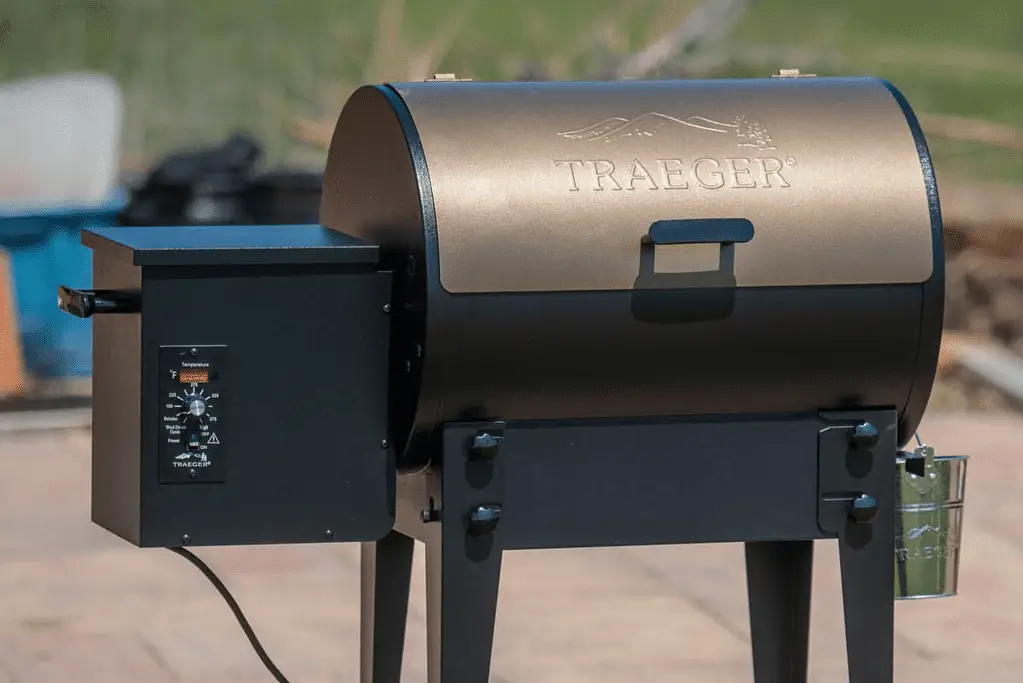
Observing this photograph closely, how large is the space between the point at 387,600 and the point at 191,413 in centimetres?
87

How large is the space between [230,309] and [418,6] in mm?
7257

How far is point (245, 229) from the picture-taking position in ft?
10.2

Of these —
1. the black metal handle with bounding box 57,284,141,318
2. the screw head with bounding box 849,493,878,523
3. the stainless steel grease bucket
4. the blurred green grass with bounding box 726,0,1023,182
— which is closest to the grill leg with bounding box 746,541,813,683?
the stainless steel grease bucket

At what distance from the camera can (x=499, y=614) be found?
4.73m

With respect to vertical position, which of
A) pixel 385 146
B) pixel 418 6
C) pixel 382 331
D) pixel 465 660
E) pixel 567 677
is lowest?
pixel 567 677

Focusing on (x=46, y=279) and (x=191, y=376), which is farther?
(x=46, y=279)

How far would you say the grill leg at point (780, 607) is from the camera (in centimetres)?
333

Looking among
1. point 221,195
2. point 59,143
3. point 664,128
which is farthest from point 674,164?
point 59,143

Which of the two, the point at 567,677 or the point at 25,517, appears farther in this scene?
the point at 25,517

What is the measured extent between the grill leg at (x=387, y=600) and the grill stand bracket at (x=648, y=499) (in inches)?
16.7

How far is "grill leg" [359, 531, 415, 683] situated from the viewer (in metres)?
3.54

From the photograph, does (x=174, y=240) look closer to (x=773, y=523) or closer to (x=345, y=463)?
(x=345, y=463)

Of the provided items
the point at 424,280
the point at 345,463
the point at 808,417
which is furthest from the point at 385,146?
the point at 808,417

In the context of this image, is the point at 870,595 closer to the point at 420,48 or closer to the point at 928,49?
the point at 420,48
